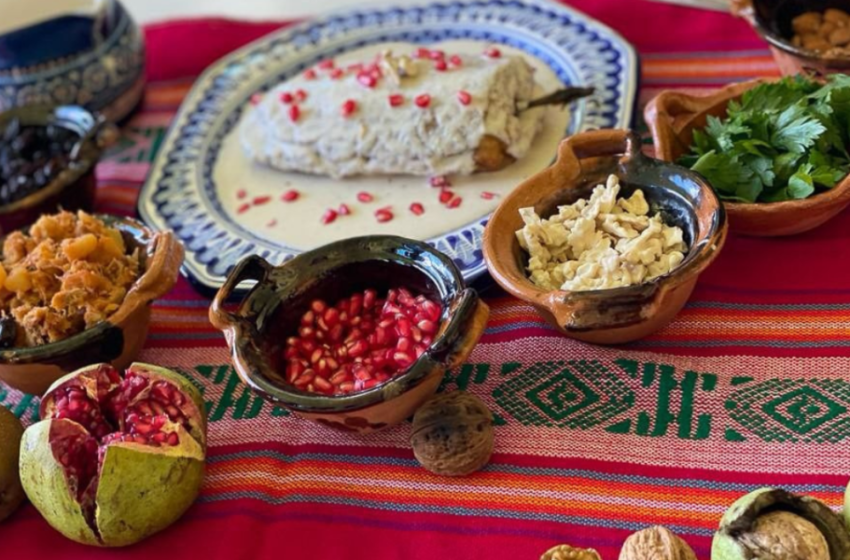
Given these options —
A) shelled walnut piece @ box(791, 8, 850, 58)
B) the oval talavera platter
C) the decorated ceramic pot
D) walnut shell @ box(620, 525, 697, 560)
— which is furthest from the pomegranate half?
shelled walnut piece @ box(791, 8, 850, 58)

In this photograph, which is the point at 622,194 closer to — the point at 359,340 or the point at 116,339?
the point at 359,340

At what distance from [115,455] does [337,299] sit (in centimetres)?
47

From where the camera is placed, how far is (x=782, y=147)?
1.73m

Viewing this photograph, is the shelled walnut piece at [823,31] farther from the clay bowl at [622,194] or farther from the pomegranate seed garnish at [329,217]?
the pomegranate seed garnish at [329,217]

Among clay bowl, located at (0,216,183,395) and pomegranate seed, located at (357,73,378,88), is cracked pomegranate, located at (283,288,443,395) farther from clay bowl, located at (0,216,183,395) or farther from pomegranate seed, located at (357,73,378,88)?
pomegranate seed, located at (357,73,378,88)

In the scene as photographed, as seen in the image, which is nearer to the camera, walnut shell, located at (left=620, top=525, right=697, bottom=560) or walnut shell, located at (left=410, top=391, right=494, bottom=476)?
walnut shell, located at (left=620, top=525, right=697, bottom=560)

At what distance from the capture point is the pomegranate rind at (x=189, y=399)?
1.56 metres

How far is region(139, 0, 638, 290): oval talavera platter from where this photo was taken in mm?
2053

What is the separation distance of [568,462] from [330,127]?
3.27ft

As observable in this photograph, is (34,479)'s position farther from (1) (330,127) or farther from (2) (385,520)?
(1) (330,127)

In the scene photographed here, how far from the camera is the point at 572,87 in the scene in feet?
7.19

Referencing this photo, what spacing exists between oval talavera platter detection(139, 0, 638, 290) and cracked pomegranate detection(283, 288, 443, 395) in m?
0.22

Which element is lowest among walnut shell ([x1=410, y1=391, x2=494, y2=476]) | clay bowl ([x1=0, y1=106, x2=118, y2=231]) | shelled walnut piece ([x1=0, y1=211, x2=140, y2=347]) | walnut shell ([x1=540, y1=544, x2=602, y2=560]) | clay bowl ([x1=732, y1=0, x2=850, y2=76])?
clay bowl ([x1=0, y1=106, x2=118, y2=231])

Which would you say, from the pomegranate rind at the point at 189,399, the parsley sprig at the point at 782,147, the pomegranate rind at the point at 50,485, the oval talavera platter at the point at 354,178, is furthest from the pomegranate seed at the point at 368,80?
the pomegranate rind at the point at 50,485
